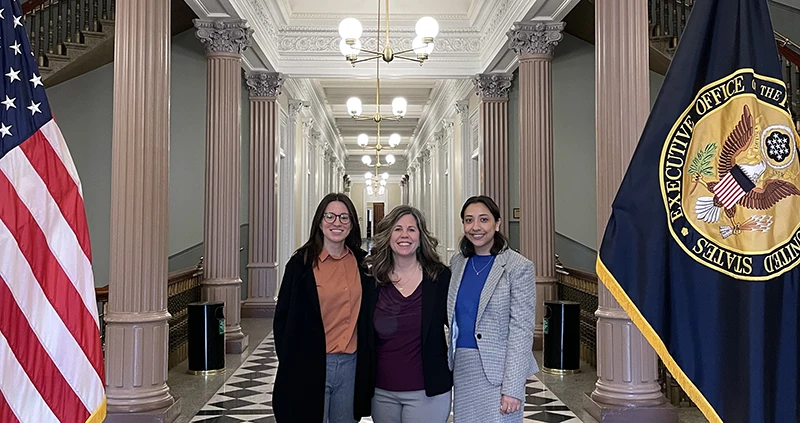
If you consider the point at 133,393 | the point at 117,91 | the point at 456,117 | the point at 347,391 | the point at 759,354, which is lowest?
the point at 133,393

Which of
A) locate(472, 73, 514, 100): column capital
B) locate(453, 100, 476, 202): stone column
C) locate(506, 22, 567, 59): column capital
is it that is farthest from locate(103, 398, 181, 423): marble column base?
locate(453, 100, 476, 202): stone column

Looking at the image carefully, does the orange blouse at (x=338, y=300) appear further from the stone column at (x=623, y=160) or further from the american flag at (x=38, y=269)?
the stone column at (x=623, y=160)

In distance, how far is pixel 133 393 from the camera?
529 cm

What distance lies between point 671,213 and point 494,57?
8564 mm

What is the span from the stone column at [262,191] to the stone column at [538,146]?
15.6 feet

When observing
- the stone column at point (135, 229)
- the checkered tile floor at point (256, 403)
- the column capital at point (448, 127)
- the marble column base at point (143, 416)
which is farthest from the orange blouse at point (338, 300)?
the column capital at point (448, 127)

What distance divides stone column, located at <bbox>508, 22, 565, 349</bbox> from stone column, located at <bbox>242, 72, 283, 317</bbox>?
4749 mm

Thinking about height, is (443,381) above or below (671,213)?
below

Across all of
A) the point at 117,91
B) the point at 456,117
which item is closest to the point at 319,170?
the point at 456,117

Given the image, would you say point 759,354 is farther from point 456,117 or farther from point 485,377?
point 456,117

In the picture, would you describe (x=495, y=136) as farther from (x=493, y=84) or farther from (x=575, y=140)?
(x=575, y=140)

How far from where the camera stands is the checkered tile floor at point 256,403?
598 cm

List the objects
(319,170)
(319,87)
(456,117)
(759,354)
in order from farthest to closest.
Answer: (319,170)
(319,87)
(456,117)
(759,354)

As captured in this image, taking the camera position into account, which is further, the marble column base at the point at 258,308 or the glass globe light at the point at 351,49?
the marble column base at the point at 258,308
